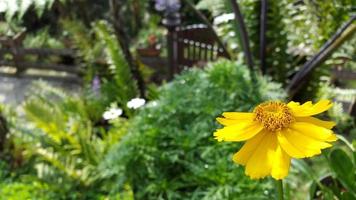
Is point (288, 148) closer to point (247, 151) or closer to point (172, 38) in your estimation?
point (247, 151)

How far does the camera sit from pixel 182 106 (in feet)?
6.27

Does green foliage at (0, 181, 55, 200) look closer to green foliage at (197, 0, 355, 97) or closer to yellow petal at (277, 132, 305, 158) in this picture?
green foliage at (197, 0, 355, 97)

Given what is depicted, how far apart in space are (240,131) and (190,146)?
1061 millimetres

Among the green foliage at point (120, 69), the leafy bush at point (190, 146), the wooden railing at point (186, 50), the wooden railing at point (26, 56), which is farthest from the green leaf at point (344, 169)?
the wooden railing at point (26, 56)

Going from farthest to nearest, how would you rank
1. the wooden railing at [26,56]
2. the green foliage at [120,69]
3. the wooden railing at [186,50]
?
1. the wooden railing at [26,56]
2. the wooden railing at [186,50]
3. the green foliage at [120,69]

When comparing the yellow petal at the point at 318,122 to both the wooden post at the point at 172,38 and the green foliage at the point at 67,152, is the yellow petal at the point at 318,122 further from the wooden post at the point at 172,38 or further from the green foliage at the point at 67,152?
the wooden post at the point at 172,38

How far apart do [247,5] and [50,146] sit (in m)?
1.36

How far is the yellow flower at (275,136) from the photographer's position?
26.0 inches

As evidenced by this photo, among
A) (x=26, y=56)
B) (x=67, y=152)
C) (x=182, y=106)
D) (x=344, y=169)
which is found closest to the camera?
(x=344, y=169)

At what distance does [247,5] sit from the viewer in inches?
104

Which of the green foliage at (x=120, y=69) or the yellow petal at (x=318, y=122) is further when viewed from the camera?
the green foliage at (x=120, y=69)

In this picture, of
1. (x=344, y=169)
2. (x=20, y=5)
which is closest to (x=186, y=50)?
(x=20, y=5)

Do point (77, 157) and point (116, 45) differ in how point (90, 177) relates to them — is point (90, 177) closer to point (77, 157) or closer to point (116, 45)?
point (77, 157)

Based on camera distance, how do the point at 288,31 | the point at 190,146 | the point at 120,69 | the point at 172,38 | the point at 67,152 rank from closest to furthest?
1. the point at 190,146
2. the point at 67,152
3. the point at 288,31
4. the point at 120,69
5. the point at 172,38
